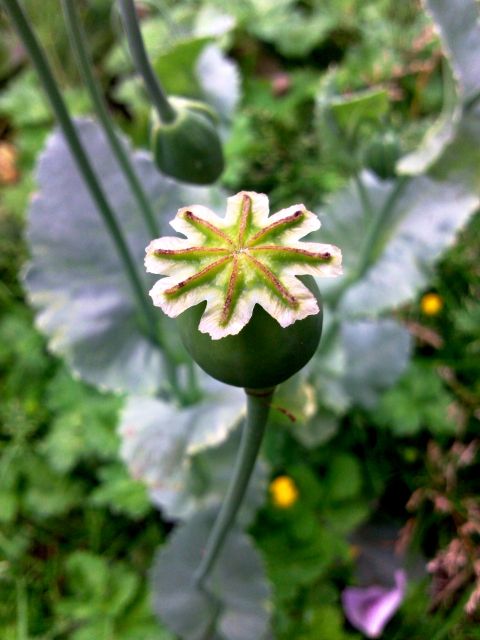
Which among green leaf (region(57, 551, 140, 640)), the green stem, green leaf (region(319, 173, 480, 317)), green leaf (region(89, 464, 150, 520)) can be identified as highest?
the green stem

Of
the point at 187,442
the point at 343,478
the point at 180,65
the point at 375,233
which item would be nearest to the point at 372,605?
the point at 343,478

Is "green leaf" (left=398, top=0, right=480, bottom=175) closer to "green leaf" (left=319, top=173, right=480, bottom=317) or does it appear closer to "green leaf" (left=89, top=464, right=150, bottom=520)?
"green leaf" (left=319, top=173, right=480, bottom=317)

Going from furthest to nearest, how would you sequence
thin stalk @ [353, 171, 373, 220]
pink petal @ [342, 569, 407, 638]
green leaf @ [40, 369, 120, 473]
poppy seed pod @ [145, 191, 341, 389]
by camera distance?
green leaf @ [40, 369, 120, 473], pink petal @ [342, 569, 407, 638], thin stalk @ [353, 171, 373, 220], poppy seed pod @ [145, 191, 341, 389]

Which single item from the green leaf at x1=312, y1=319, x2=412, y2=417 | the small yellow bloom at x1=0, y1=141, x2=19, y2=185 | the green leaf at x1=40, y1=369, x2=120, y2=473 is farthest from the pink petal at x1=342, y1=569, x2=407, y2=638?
the small yellow bloom at x1=0, y1=141, x2=19, y2=185

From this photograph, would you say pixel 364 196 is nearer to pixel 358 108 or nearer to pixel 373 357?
pixel 358 108

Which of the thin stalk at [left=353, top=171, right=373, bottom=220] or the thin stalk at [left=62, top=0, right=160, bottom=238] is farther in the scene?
the thin stalk at [left=353, top=171, right=373, bottom=220]

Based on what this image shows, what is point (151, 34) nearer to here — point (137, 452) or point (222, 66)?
point (222, 66)

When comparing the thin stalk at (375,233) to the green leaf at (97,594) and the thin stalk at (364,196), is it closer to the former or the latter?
the thin stalk at (364,196)
